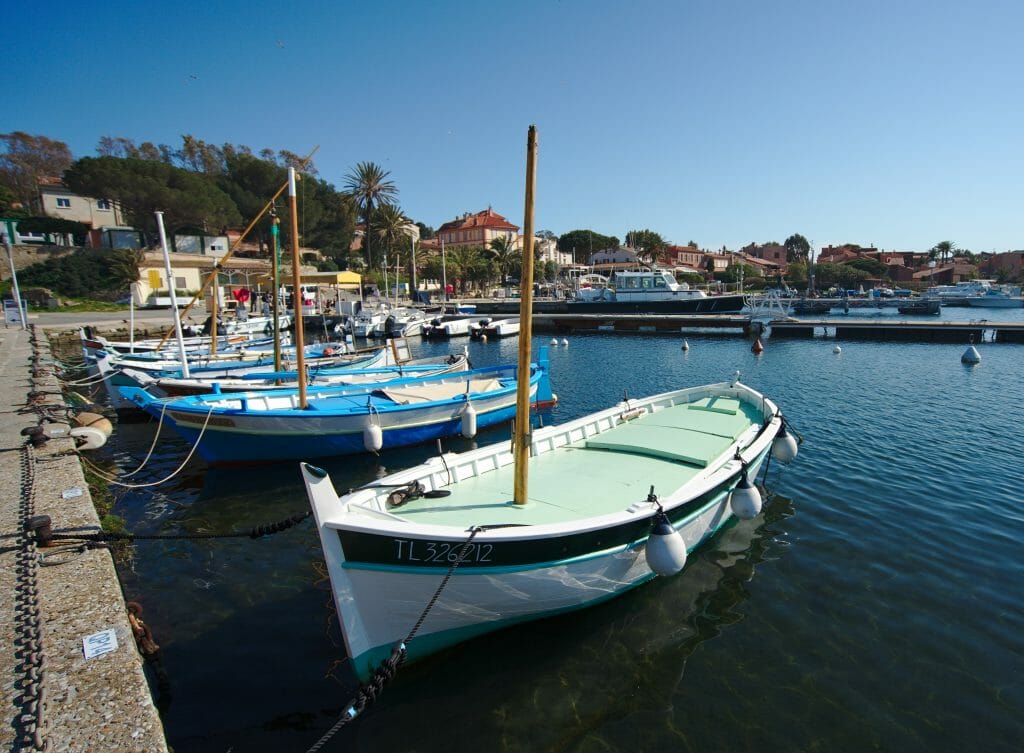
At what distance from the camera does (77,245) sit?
2421 inches

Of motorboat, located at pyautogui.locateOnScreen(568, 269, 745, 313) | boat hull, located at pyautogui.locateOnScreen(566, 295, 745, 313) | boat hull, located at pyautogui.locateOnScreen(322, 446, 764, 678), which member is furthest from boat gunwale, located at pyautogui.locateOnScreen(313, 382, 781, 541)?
motorboat, located at pyautogui.locateOnScreen(568, 269, 745, 313)

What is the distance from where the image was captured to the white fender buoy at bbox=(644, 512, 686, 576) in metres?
6.29

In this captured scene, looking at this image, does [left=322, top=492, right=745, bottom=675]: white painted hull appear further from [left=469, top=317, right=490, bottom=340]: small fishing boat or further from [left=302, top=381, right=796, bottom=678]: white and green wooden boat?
[left=469, top=317, right=490, bottom=340]: small fishing boat

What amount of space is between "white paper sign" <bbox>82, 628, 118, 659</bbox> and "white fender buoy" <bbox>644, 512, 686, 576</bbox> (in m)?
5.55

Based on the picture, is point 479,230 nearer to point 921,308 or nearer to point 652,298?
point 652,298

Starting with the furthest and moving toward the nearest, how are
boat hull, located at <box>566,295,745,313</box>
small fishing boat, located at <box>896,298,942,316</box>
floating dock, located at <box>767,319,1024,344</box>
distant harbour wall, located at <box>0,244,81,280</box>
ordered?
small fishing boat, located at <box>896,298,942,316</box> → boat hull, located at <box>566,295,745,313</box> → distant harbour wall, located at <box>0,244,81,280</box> → floating dock, located at <box>767,319,1024,344</box>

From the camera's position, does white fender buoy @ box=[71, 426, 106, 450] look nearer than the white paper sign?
No

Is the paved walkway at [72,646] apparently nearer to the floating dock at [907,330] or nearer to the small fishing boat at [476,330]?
the small fishing boat at [476,330]

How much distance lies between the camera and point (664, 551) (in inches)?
248

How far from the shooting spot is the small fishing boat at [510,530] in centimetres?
554

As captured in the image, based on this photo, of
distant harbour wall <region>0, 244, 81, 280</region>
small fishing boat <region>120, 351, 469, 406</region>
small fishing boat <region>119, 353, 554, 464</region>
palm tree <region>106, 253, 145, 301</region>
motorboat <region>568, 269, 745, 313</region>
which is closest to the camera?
small fishing boat <region>119, 353, 554, 464</region>

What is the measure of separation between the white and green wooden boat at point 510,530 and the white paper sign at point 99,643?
1.99m

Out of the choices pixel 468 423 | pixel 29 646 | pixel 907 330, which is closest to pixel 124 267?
pixel 468 423

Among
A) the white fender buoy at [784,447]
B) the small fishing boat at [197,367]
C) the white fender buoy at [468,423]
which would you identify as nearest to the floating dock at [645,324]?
the small fishing boat at [197,367]
